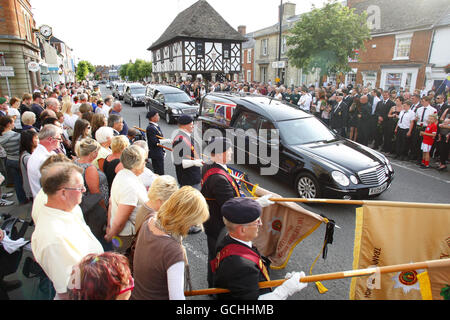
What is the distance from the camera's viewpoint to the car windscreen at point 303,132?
6355 mm

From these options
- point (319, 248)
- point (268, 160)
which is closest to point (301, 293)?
point (319, 248)

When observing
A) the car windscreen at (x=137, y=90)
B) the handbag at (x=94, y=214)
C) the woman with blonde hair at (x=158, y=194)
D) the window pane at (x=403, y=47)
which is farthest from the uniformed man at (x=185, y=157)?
the window pane at (x=403, y=47)

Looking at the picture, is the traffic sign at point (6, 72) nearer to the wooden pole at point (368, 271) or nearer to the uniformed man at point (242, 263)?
the uniformed man at point (242, 263)

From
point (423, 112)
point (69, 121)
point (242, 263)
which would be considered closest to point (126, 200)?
point (242, 263)

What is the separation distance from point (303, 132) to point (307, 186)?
4.72 feet

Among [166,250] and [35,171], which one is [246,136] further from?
[166,250]

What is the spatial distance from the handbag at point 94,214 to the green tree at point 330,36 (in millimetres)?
17285

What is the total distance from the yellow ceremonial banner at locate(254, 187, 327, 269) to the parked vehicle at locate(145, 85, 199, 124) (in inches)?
435

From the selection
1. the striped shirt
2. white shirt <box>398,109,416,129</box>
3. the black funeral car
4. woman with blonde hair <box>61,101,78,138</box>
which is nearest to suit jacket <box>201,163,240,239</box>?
the black funeral car

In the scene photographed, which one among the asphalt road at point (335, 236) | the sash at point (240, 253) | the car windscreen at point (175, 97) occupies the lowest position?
the asphalt road at point (335, 236)

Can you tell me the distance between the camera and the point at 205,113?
923cm

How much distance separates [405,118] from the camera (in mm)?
8680
